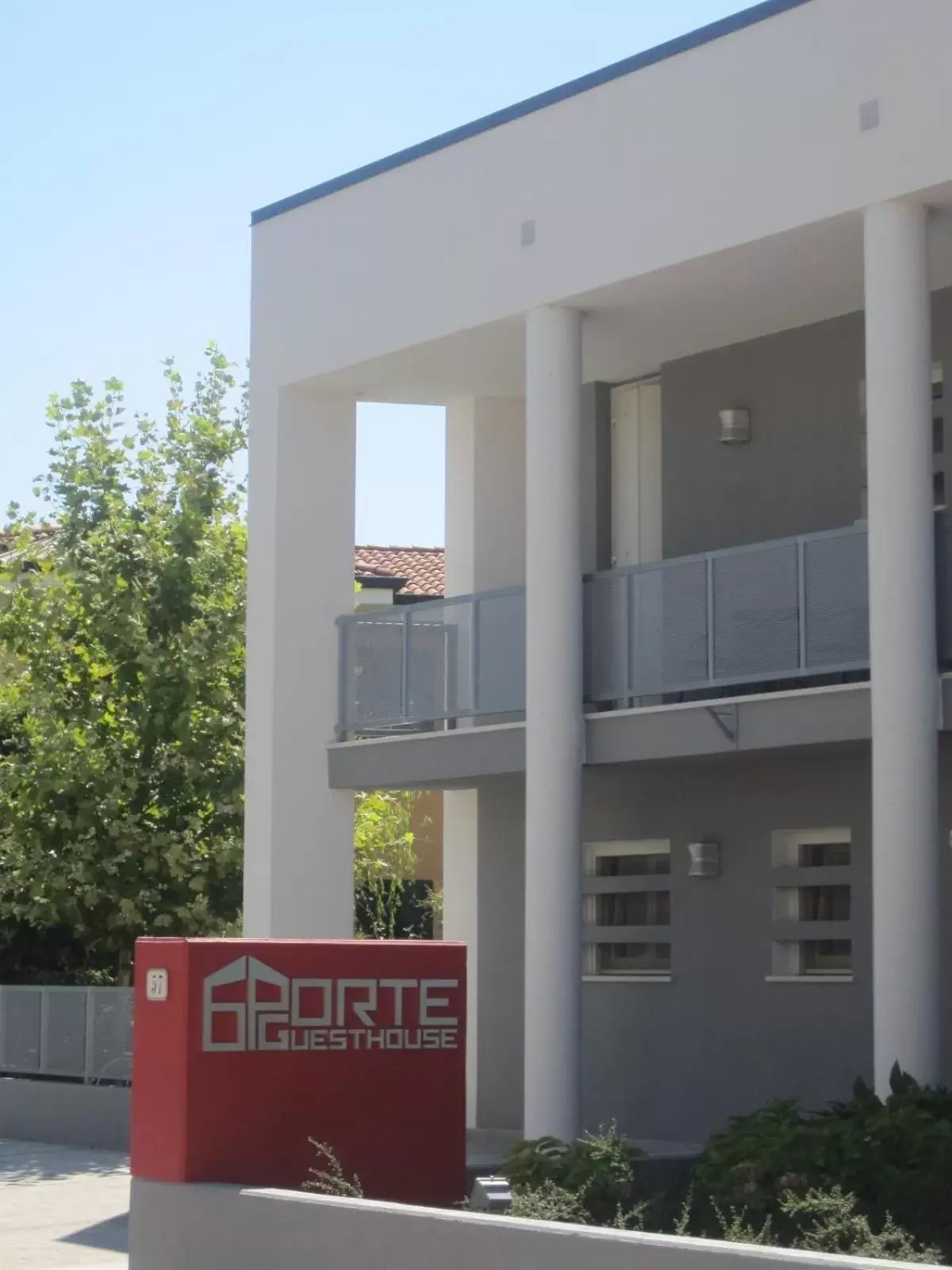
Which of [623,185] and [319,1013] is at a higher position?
[623,185]

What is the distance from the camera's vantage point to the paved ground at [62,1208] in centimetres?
1441

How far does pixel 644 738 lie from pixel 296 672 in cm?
410

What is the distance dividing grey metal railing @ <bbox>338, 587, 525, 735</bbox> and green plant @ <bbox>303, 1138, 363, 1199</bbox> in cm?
509

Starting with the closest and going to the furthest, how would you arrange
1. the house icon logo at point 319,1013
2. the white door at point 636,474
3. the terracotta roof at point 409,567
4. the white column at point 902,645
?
the house icon logo at point 319,1013 → the white column at point 902,645 → the white door at point 636,474 → the terracotta roof at point 409,567

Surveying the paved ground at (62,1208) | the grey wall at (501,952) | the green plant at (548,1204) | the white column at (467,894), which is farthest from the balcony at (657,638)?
the paved ground at (62,1208)

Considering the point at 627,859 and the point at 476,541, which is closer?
the point at 627,859

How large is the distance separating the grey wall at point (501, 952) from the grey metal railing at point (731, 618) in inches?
129

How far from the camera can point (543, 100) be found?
17156 mm

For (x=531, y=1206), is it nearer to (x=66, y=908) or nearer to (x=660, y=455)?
(x=660, y=455)

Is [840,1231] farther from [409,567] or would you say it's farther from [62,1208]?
[409,567]

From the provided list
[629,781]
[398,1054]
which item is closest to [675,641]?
[629,781]

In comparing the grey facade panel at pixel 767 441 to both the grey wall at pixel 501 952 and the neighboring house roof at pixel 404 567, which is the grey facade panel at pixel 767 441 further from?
the neighboring house roof at pixel 404 567

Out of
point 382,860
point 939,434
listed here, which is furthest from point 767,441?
point 382,860

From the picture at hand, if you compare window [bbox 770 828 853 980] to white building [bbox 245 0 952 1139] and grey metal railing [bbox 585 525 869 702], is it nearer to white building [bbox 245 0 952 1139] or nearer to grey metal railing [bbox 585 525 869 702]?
white building [bbox 245 0 952 1139]
